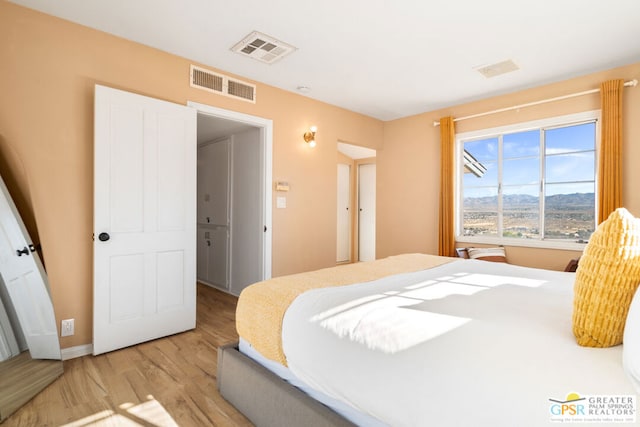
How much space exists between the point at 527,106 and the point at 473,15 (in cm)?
184

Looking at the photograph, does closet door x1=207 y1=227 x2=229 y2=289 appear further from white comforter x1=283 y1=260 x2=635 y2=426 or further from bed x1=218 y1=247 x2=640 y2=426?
white comforter x1=283 y1=260 x2=635 y2=426

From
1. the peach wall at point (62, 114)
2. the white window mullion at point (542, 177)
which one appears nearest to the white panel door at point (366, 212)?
the white window mullion at point (542, 177)

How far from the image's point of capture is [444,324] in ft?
3.89

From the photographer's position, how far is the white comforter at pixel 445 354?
834mm

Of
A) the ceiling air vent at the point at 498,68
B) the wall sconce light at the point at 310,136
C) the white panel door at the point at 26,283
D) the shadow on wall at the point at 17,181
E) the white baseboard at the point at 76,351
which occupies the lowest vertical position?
the white baseboard at the point at 76,351

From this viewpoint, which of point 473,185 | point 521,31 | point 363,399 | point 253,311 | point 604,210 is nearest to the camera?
point 363,399

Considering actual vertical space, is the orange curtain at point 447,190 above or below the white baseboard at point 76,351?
above

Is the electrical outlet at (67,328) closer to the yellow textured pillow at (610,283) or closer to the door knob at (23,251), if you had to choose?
the door knob at (23,251)

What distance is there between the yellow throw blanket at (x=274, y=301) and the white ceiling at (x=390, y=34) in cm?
190

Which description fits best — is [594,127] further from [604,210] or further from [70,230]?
[70,230]

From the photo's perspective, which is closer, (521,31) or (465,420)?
(465,420)

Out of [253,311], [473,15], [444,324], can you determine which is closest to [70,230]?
[253,311]

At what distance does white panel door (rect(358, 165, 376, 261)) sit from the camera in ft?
22.2

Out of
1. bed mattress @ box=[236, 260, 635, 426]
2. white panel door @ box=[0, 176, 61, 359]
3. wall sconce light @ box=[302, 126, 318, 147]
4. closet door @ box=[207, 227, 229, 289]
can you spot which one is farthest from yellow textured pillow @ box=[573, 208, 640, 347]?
closet door @ box=[207, 227, 229, 289]
